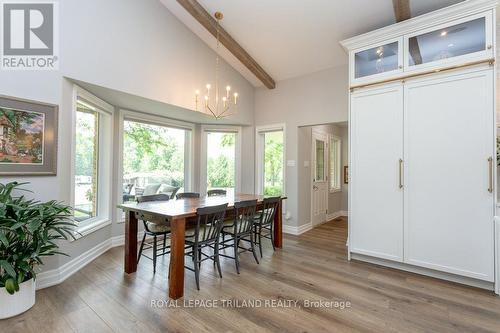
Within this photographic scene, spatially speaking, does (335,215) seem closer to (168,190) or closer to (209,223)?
(168,190)

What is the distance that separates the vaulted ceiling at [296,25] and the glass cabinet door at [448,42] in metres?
0.49

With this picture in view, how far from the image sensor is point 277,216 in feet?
13.3

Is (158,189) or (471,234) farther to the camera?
(158,189)

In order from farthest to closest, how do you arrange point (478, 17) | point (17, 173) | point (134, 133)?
point (134, 133) < point (478, 17) < point (17, 173)

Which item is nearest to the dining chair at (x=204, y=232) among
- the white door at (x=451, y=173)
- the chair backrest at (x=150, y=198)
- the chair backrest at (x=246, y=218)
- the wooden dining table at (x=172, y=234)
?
the wooden dining table at (x=172, y=234)

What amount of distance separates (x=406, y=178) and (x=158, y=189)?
3.97m

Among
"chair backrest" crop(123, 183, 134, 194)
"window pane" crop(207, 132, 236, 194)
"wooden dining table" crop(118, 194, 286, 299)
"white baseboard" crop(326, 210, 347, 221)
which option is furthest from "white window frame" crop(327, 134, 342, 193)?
"chair backrest" crop(123, 183, 134, 194)

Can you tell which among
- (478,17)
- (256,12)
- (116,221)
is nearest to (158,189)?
(116,221)

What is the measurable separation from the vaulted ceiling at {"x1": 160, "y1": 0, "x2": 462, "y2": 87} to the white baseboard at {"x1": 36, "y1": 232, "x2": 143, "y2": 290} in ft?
12.2

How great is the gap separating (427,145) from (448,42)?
3.87 ft

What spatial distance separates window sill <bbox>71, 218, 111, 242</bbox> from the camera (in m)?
3.08

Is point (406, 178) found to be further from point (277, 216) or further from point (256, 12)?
point (256, 12)

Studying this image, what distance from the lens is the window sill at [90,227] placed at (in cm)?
Result: 308

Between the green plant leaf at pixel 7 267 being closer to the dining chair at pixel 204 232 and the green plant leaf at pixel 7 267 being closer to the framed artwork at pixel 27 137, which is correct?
the framed artwork at pixel 27 137
